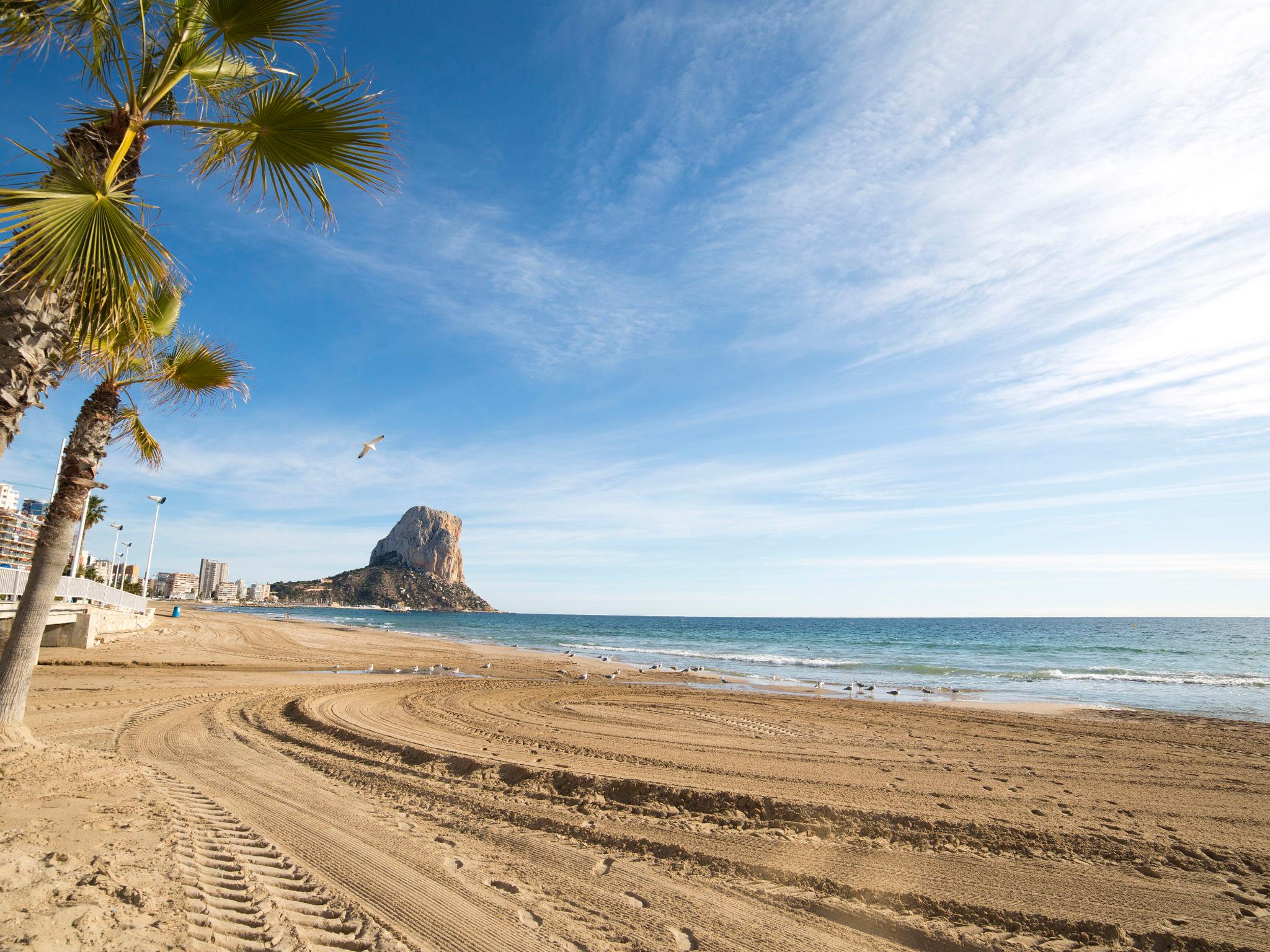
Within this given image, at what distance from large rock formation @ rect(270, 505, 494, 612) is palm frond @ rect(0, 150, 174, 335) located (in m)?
162

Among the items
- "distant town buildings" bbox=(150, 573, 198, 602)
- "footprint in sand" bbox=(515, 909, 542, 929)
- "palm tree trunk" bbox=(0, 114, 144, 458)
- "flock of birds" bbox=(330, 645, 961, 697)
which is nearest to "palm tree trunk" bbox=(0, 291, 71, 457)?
"palm tree trunk" bbox=(0, 114, 144, 458)

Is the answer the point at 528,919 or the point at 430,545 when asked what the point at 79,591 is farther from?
the point at 430,545

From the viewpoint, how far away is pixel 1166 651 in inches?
1705

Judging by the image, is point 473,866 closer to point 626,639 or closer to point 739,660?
point 739,660

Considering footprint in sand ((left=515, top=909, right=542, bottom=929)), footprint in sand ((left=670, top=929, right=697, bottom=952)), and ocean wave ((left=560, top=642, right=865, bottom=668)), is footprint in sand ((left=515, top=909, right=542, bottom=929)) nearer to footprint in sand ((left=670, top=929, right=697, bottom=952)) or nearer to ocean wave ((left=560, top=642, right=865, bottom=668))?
footprint in sand ((left=670, top=929, right=697, bottom=952))

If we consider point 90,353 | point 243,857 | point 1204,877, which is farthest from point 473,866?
point 1204,877

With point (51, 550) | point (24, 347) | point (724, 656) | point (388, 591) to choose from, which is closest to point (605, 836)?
point (24, 347)

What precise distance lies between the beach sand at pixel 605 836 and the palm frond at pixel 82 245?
3062 millimetres

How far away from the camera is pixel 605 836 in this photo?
5418 mm

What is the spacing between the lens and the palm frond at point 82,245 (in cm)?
318

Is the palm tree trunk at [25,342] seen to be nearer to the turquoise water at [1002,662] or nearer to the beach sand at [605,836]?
the beach sand at [605,836]

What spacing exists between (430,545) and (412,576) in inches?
360

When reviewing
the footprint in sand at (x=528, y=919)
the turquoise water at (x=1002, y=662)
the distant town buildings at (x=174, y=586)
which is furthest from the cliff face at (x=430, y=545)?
the footprint in sand at (x=528, y=919)

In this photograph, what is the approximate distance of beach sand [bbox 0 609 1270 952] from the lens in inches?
145
